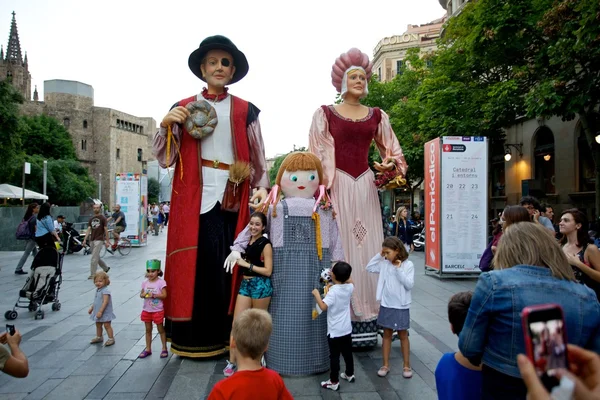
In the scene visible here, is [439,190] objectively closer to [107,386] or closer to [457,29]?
[457,29]

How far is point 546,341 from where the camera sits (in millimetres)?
1236

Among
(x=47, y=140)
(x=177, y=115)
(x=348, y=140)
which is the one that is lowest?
(x=348, y=140)

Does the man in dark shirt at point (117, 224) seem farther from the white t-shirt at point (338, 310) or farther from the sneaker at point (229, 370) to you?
the white t-shirt at point (338, 310)

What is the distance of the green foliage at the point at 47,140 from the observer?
51.6 m

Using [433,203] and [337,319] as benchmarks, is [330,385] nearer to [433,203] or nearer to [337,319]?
[337,319]

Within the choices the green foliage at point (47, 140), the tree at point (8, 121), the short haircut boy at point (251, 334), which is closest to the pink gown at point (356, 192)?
the short haircut boy at point (251, 334)

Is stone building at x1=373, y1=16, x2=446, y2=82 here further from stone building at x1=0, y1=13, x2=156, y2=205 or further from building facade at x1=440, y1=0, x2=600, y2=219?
stone building at x1=0, y1=13, x2=156, y2=205

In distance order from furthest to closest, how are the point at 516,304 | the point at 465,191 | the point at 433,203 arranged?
the point at 433,203
the point at 465,191
the point at 516,304

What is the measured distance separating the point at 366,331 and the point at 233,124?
262 centimetres

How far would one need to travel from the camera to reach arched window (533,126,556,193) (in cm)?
2025

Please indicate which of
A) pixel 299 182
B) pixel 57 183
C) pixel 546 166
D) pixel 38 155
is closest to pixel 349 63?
pixel 299 182

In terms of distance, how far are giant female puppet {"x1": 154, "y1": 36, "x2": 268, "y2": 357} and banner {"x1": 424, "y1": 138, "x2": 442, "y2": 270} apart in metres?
6.49

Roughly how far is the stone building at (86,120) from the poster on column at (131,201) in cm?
5221

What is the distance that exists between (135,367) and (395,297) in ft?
8.49
